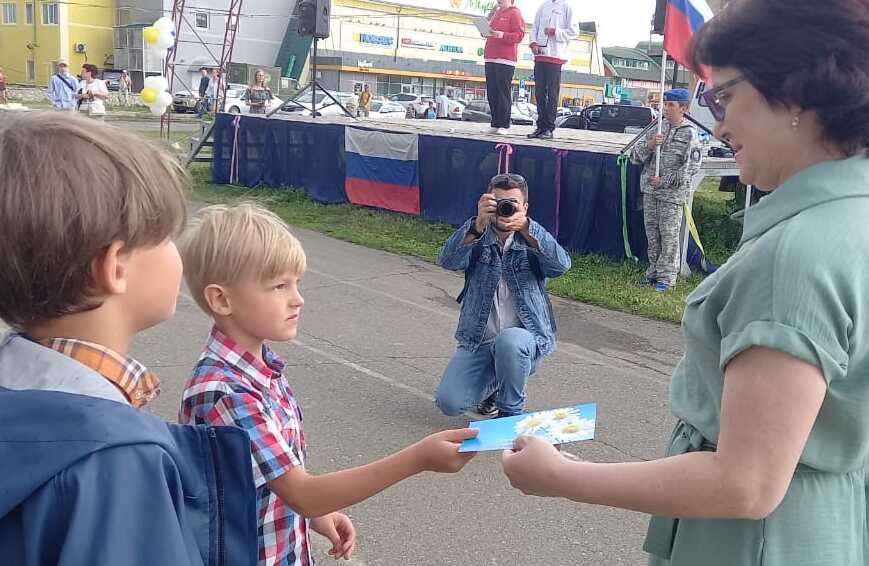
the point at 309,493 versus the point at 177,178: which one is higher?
the point at 177,178

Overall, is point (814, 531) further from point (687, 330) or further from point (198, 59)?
point (198, 59)

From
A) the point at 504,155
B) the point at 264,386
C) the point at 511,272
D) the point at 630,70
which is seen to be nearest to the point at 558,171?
the point at 504,155

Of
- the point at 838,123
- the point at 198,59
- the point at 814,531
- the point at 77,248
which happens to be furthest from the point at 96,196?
the point at 198,59

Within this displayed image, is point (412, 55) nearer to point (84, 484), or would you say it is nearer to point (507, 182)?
point (507, 182)

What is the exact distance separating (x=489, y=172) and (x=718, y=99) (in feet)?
29.7

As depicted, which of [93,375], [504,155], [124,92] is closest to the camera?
[93,375]

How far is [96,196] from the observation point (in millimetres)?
1082

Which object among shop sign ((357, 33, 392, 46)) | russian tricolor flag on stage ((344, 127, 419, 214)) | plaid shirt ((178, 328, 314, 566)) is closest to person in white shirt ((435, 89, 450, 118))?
shop sign ((357, 33, 392, 46))

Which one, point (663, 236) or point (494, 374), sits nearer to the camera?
point (494, 374)

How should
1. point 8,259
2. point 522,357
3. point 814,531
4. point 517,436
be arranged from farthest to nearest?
point 522,357
point 517,436
point 814,531
point 8,259

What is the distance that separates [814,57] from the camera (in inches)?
48.4

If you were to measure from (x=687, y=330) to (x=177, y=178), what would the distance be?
0.87 meters

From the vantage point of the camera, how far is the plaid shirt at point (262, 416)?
1.80 meters

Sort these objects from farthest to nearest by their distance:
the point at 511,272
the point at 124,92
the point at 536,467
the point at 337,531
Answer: the point at 124,92 < the point at 511,272 < the point at 337,531 < the point at 536,467
